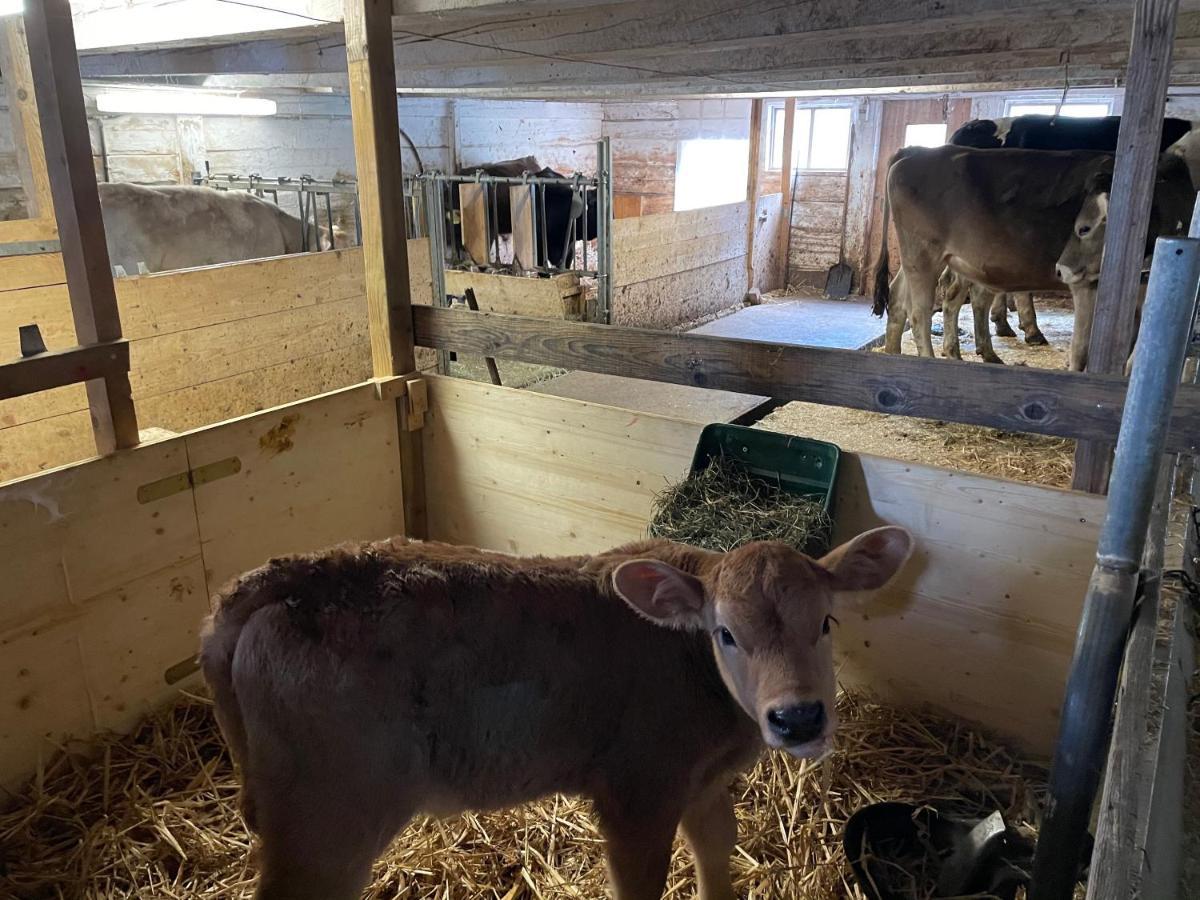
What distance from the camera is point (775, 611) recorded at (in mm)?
1980

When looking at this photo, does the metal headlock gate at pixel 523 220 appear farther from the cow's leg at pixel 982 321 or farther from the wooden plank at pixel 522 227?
the cow's leg at pixel 982 321

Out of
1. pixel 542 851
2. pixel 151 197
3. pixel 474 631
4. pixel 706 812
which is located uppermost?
pixel 151 197

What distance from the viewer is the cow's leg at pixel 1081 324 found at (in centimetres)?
598

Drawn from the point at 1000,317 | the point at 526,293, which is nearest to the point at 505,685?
the point at 526,293

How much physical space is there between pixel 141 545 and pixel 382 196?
69.4 inches

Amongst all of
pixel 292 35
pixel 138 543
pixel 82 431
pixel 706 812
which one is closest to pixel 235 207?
pixel 292 35

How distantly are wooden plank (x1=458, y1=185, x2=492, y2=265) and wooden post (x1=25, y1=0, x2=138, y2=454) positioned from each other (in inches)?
266

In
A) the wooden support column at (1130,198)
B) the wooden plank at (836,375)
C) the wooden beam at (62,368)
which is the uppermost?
the wooden support column at (1130,198)

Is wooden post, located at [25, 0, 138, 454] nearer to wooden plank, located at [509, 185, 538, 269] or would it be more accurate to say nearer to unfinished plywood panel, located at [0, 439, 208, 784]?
unfinished plywood panel, located at [0, 439, 208, 784]

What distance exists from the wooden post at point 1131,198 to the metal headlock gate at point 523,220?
5.30 m

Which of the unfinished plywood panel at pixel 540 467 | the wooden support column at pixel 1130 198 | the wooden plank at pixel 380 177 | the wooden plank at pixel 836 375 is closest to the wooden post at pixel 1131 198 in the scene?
the wooden support column at pixel 1130 198

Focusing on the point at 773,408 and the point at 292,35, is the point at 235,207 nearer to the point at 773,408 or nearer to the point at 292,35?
the point at 292,35

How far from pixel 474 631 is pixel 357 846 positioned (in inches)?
21.7

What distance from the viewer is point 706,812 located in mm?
2420
